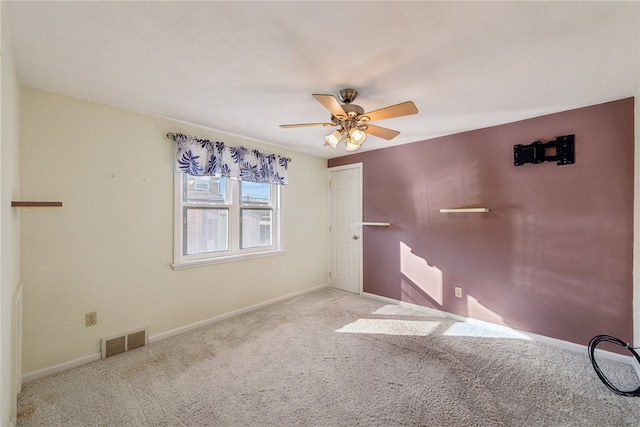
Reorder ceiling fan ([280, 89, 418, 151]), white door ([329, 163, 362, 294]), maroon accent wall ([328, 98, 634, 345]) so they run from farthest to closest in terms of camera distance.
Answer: white door ([329, 163, 362, 294])
maroon accent wall ([328, 98, 634, 345])
ceiling fan ([280, 89, 418, 151])

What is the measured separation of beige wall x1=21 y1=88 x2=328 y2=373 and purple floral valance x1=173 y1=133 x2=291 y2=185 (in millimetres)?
144

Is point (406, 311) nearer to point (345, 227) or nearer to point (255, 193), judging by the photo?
point (345, 227)

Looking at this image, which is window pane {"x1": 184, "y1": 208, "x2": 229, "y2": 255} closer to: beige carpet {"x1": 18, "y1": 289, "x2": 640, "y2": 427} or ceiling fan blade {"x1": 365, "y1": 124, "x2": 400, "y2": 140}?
beige carpet {"x1": 18, "y1": 289, "x2": 640, "y2": 427}

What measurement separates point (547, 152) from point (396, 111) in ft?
6.26

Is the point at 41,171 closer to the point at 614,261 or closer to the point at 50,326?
the point at 50,326

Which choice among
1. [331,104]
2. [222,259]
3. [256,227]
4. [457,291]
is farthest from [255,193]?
[457,291]

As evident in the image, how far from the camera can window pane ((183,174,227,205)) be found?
10.3 ft

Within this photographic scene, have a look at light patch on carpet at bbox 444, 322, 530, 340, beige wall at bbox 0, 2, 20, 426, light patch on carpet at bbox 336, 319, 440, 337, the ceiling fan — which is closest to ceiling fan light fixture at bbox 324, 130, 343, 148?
the ceiling fan

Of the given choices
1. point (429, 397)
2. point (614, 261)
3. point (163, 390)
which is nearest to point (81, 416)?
point (163, 390)

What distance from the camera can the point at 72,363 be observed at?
7.62 ft

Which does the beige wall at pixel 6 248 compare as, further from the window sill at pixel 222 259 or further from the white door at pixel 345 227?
the white door at pixel 345 227

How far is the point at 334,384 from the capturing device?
2115mm

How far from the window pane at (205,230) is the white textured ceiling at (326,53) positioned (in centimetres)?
118

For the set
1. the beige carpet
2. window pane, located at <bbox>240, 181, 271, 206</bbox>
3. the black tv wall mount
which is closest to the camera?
the beige carpet
